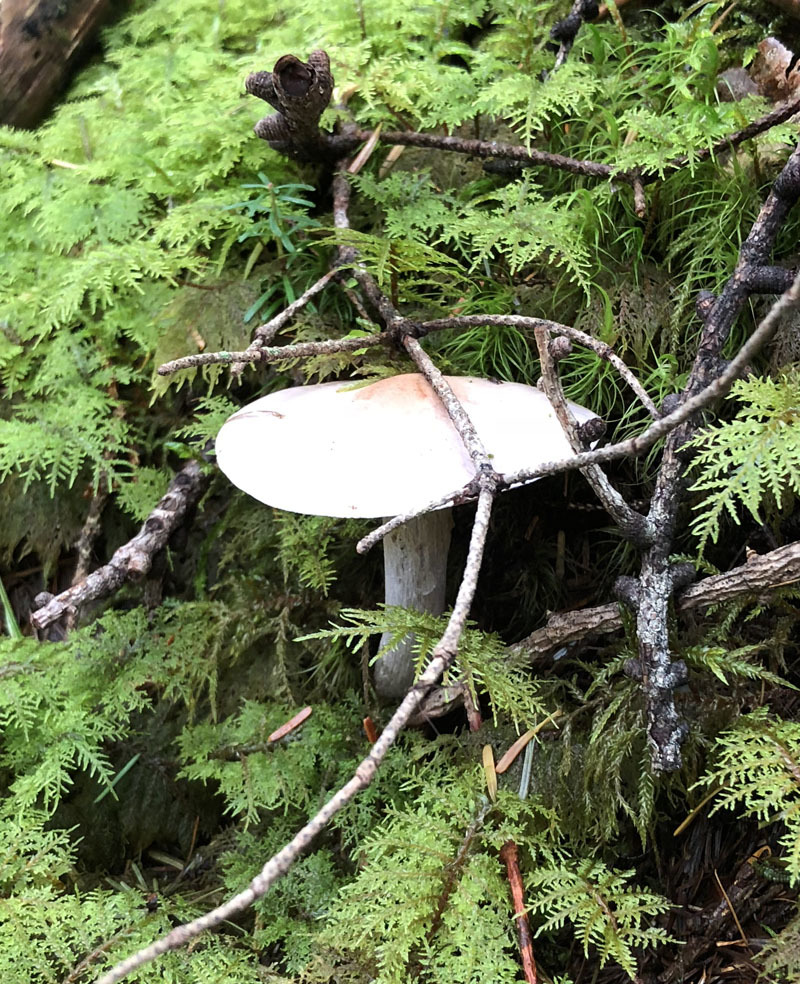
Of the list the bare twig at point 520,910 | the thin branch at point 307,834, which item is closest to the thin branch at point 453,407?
the thin branch at point 307,834

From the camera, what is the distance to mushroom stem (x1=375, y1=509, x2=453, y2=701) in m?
1.63

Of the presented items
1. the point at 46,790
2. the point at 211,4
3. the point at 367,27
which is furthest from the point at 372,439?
the point at 211,4

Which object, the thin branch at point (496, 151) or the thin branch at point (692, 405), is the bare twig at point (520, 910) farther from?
the thin branch at point (496, 151)

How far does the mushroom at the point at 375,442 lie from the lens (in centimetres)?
123

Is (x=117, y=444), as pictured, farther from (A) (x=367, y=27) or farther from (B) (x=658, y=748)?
(B) (x=658, y=748)

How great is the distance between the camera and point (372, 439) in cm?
130

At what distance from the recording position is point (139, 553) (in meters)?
1.87

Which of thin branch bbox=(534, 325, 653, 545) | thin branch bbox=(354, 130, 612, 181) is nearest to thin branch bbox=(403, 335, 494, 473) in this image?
thin branch bbox=(534, 325, 653, 545)

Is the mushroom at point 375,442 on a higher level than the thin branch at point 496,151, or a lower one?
lower

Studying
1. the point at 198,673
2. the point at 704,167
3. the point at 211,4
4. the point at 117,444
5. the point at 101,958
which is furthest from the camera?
the point at 211,4

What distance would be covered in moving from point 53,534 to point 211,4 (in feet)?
6.28

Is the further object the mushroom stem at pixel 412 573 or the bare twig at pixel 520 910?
the mushroom stem at pixel 412 573

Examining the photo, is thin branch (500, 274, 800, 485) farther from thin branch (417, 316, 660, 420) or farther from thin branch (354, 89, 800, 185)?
thin branch (354, 89, 800, 185)

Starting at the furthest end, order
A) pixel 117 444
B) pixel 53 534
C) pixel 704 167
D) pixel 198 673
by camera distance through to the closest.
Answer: pixel 53 534 < pixel 117 444 < pixel 198 673 < pixel 704 167
